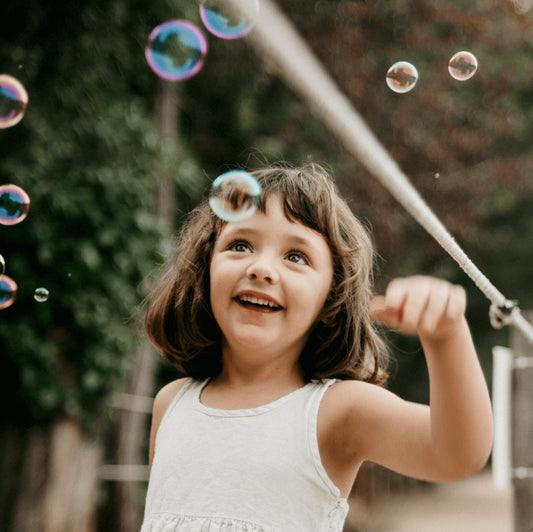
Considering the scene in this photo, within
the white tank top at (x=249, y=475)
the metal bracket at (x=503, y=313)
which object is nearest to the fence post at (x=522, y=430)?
the metal bracket at (x=503, y=313)

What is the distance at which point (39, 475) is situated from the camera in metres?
4.42

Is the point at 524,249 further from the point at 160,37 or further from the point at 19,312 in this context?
the point at 160,37

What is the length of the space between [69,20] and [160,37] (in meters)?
2.08

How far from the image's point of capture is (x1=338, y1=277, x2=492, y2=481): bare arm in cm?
108

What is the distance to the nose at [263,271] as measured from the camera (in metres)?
1.52

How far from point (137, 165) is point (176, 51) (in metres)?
2.26

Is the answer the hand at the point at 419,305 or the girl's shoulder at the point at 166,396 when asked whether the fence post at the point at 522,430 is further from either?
→ the hand at the point at 419,305

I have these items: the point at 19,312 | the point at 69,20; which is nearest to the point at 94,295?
→ the point at 19,312

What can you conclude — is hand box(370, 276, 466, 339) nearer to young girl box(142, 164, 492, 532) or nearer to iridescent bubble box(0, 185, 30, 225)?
young girl box(142, 164, 492, 532)

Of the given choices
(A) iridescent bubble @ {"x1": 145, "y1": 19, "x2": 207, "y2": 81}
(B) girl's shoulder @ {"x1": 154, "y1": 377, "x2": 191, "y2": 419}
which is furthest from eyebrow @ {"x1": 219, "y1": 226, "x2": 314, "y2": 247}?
(A) iridescent bubble @ {"x1": 145, "y1": 19, "x2": 207, "y2": 81}

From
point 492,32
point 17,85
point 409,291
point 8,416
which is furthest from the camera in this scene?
point 492,32

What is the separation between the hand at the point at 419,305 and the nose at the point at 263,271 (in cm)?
43

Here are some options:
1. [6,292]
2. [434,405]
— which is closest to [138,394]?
[6,292]

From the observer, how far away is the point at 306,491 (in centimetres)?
146
